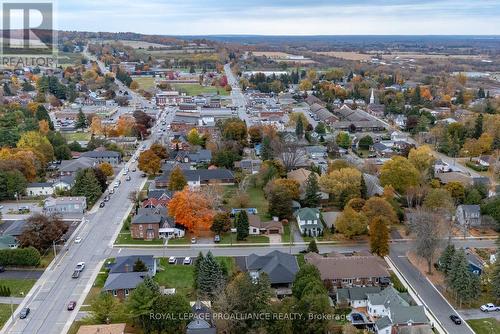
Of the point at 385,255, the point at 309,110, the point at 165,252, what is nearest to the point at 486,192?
the point at 385,255

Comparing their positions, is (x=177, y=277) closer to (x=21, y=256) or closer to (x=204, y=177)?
(x=21, y=256)

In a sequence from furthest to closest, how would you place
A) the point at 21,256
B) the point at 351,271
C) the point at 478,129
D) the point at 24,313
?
the point at 478,129
the point at 21,256
the point at 351,271
the point at 24,313

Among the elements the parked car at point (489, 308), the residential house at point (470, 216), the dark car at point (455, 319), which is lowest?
the dark car at point (455, 319)

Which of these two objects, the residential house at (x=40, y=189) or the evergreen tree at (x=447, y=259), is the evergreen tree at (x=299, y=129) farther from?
the evergreen tree at (x=447, y=259)

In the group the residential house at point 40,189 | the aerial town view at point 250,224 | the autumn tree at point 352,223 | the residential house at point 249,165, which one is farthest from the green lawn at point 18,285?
the residential house at point 249,165

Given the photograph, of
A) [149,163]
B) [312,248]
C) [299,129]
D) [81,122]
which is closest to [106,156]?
[149,163]

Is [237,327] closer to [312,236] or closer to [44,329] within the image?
[44,329]
